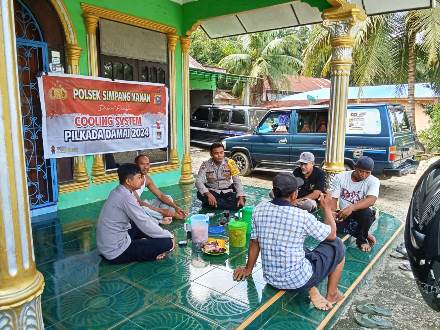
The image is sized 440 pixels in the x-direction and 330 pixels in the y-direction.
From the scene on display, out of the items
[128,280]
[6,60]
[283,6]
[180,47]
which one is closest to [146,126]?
[180,47]

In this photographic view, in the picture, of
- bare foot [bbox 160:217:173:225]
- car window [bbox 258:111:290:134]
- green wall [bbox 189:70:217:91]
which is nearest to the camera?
bare foot [bbox 160:217:173:225]

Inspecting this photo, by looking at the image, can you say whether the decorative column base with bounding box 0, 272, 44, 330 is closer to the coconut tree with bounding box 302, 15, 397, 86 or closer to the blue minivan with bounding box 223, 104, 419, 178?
the blue minivan with bounding box 223, 104, 419, 178

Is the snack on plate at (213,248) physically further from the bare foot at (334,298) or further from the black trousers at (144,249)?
the bare foot at (334,298)

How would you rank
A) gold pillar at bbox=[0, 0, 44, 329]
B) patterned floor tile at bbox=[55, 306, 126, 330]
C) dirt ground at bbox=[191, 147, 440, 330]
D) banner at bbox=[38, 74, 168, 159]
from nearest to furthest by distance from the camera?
gold pillar at bbox=[0, 0, 44, 329] → patterned floor tile at bbox=[55, 306, 126, 330] → dirt ground at bbox=[191, 147, 440, 330] → banner at bbox=[38, 74, 168, 159]

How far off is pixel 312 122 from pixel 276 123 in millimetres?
1065

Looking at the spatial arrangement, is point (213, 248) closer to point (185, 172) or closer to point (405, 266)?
point (405, 266)

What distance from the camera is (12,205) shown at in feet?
5.86

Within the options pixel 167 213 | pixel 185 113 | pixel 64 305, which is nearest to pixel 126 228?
pixel 64 305

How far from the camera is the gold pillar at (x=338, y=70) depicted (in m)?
5.72

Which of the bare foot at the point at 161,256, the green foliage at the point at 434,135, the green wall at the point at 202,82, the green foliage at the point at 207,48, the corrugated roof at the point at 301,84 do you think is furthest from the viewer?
the green foliage at the point at 207,48

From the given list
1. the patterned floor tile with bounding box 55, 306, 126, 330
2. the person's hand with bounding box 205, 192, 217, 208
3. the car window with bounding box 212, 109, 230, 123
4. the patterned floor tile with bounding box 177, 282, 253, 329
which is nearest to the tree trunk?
the car window with bounding box 212, 109, 230, 123

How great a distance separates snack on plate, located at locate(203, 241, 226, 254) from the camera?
384 cm

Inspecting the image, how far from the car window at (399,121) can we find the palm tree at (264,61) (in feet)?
43.1

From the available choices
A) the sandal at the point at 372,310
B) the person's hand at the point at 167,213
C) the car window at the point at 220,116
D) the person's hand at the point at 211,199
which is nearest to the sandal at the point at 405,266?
the sandal at the point at 372,310
